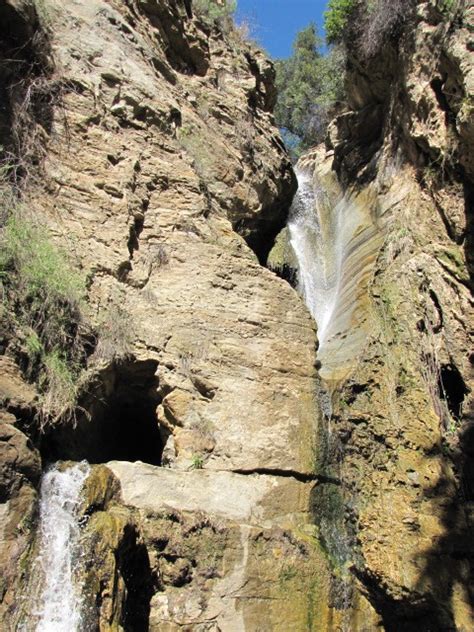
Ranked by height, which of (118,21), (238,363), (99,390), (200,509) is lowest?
(200,509)

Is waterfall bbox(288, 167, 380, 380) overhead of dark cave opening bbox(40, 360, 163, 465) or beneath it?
overhead

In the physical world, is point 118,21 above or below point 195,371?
above

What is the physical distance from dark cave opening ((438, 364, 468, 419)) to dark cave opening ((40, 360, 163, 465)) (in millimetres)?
3708

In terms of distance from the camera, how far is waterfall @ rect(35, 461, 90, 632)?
15.5ft

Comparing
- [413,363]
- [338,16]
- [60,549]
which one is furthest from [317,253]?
[60,549]

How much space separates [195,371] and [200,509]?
1667 millimetres

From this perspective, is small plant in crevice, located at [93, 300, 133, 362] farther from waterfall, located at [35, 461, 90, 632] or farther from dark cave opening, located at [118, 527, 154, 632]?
dark cave opening, located at [118, 527, 154, 632]

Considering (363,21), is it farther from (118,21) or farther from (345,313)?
(345,313)

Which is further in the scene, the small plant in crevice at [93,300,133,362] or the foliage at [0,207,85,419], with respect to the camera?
the small plant in crevice at [93,300,133,362]

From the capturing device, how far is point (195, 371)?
709cm

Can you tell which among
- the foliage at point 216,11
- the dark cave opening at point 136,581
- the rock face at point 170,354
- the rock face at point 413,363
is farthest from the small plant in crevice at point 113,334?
the foliage at point 216,11

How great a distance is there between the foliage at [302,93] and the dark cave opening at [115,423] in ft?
52.3

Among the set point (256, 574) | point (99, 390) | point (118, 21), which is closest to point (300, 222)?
point (118, 21)

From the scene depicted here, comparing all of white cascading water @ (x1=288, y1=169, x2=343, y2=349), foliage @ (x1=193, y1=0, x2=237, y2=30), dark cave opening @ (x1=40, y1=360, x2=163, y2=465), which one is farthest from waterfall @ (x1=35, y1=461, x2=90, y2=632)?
foliage @ (x1=193, y1=0, x2=237, y2=30)
